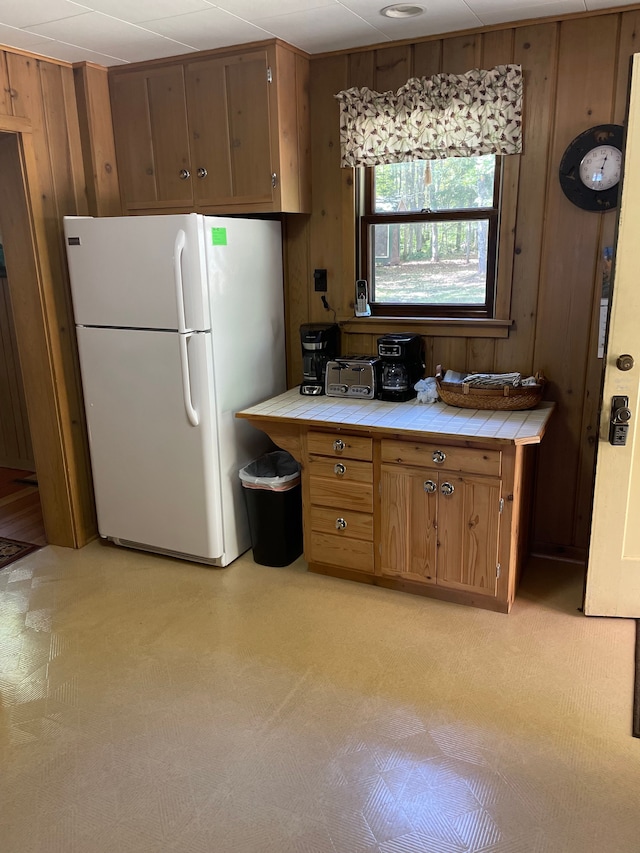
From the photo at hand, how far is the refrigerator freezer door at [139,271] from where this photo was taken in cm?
282

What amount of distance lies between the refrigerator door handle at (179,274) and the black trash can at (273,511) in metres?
0.79

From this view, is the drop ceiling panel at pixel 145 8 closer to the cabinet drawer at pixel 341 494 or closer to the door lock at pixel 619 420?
the cabinet drawer at pixel 341 494

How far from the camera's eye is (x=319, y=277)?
342 cm

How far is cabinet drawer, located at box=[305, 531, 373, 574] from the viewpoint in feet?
9.81

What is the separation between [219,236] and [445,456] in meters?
1.39

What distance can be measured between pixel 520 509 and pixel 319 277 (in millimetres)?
1549

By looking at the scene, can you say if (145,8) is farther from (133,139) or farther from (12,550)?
(12,550)

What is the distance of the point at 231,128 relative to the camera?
3.08 metres

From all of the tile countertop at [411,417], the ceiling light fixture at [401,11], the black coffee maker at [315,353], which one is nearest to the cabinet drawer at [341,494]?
the tile countertop at [411,417]

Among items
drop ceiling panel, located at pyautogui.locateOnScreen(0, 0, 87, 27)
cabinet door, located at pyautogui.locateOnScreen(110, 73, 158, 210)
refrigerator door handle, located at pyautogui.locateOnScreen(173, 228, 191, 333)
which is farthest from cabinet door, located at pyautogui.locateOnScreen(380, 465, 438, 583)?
drop ceiling panel, located at pyautogui.locateOnScreen(0, 0, 87, 27)

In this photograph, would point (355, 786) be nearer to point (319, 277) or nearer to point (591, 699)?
point (591, 699)

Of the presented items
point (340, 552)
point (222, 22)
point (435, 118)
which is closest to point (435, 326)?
point (435, 118)

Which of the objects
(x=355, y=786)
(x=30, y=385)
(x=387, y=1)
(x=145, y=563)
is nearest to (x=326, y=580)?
(x=145, y=563)

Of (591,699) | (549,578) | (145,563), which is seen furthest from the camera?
(145,563)
